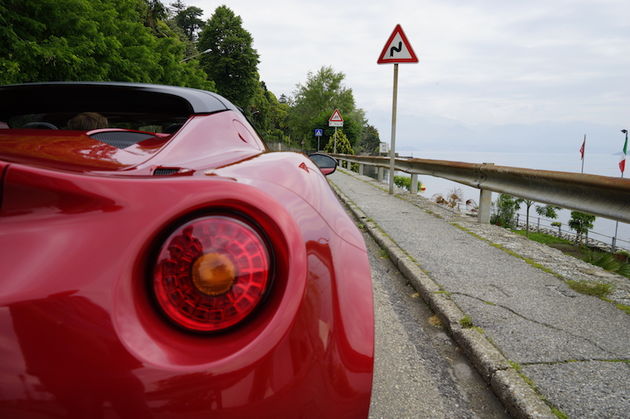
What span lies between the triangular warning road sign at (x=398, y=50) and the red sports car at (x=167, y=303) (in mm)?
8349

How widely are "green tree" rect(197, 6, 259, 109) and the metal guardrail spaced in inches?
2020

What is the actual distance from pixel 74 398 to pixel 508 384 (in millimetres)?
1797

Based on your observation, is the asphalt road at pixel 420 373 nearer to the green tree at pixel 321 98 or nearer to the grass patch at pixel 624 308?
the grass patch at pixel 624 308

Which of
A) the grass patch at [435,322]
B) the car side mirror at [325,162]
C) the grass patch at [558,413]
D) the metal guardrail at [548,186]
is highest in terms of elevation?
the car side mirror at [325,162]

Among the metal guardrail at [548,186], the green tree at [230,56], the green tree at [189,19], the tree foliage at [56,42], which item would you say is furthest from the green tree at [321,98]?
the metal guardrail at [548,186]

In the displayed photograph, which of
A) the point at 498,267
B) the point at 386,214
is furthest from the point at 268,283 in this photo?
the point at 386,214

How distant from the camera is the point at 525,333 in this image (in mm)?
2420

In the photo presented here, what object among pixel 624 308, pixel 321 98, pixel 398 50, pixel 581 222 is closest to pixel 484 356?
pixel 624 308

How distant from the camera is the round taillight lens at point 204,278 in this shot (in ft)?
2.95

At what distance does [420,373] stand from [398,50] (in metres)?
7.78

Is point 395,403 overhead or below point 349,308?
below

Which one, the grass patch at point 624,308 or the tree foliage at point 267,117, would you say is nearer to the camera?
the grass patch at point 624,308

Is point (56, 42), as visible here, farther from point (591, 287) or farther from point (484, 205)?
point (591, 287)

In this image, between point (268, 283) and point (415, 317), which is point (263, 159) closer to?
point (268, 283)
